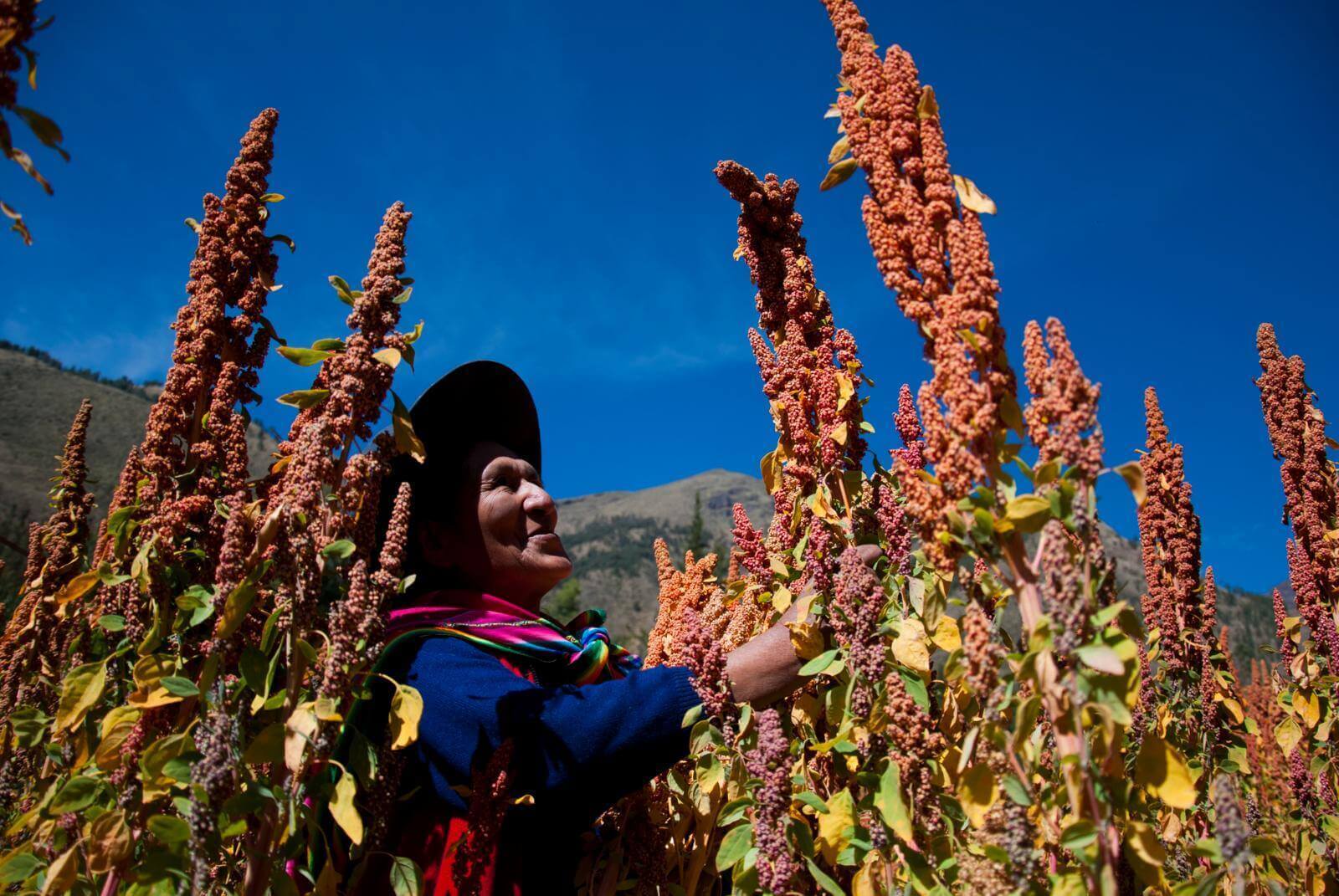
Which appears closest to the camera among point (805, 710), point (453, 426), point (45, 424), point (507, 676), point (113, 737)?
point (113, 737)

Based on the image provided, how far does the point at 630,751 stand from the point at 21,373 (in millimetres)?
76832

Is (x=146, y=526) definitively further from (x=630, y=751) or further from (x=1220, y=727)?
(x=1220, y=727)

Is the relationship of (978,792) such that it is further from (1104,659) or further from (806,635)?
(806,635)

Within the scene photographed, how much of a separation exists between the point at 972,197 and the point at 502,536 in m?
1.79

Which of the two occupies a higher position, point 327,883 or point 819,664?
point 819,664

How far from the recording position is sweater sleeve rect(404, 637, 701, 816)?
5.70 feet

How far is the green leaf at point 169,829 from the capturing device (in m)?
1.38

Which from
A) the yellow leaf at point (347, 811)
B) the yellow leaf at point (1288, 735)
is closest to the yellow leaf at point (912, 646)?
the yellow leaf at point (347, 811)

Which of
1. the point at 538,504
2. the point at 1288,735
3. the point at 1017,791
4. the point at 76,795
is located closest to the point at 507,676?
the point at 538,504

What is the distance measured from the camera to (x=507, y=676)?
1976 mm

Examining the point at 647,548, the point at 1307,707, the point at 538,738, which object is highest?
the point at 647,548

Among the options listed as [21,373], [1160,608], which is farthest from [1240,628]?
[21,373]

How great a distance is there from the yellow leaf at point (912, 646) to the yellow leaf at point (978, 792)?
28 centimetres

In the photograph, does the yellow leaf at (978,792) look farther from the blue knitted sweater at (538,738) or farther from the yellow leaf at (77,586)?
the yellow leaf at (77,586)
